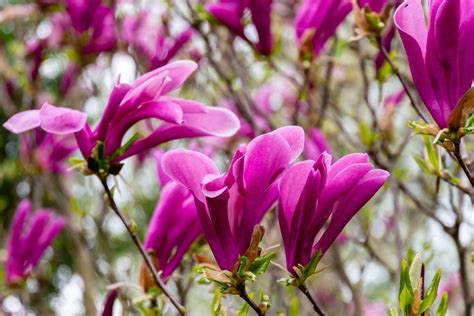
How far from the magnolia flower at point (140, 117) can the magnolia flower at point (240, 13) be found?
1.20ft

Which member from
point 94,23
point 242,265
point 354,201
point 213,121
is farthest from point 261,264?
point 94,23

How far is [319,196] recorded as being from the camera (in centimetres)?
78

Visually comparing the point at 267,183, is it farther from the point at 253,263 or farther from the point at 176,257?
the point at 176,257

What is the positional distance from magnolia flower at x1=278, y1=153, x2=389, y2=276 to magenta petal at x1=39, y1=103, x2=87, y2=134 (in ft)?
0.91

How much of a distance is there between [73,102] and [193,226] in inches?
60.5

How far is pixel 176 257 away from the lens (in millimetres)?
1050

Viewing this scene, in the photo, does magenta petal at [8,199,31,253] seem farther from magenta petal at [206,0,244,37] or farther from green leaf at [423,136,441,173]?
green leaf at [423,136,441,173]

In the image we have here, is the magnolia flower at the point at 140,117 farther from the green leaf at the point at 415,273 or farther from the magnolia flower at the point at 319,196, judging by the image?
the green leaf at the point at 415,273

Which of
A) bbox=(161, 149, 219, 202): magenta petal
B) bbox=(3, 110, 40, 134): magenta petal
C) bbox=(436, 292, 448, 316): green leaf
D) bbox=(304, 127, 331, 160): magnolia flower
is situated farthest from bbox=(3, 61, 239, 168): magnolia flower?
bbox=(304, 127, 331, 160): magnolia flower

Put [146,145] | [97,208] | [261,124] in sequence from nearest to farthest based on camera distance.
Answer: [146,145], [261,124], [97,208]

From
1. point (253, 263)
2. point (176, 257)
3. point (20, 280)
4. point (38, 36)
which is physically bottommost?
point (20, 280)

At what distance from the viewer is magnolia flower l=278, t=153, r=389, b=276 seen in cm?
76

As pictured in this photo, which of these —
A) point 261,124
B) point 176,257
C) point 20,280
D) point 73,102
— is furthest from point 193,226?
point 73,102

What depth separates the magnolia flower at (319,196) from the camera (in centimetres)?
76
